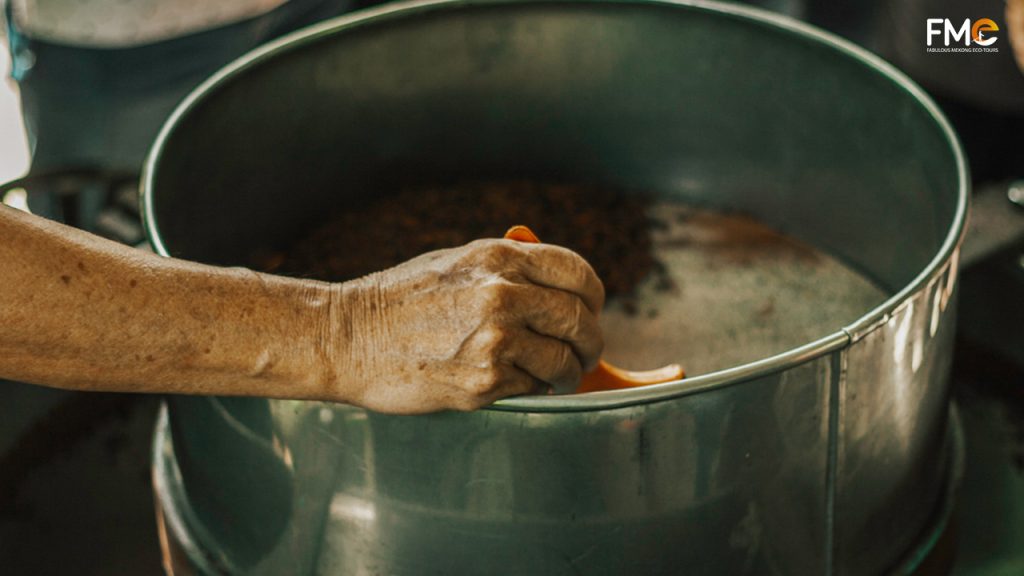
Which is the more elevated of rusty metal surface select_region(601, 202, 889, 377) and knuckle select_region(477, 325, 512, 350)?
knuckle select_region(477, 325, 512, 350)

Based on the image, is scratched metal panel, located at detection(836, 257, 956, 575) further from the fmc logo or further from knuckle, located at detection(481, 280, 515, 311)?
the fmc logo

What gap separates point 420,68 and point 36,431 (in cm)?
45

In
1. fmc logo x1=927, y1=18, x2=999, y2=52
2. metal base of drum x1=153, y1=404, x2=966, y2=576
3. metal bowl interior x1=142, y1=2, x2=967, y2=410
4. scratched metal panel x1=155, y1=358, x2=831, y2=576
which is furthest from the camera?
fmc logo x1=927, y1=18, x2=999, y2=52

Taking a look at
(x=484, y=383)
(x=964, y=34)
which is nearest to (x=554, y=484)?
(x=484, y=383)

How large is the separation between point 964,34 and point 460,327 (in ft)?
3.11

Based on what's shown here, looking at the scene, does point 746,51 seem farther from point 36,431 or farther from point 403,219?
point 36,431

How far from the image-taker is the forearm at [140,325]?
60 centimetres

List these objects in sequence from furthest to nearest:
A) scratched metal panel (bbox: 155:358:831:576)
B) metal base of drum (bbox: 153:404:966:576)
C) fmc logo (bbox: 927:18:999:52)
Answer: fmc logo (bbox: 927:18:999:52)
metal base of drum (bbox: 153:404:966:576)
scratched metal panel (bbox: 155:358:831:576)

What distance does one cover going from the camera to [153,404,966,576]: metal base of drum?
735 millimetres

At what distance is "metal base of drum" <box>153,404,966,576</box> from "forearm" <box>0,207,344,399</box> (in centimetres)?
15

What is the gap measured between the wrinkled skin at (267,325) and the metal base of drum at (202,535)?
0.15 metres

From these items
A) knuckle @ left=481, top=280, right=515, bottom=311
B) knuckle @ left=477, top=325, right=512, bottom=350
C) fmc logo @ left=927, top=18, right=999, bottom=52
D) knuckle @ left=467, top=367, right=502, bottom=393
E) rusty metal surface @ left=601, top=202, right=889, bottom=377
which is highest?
knuckle @ left=481, top=280, right=515, bottom=311

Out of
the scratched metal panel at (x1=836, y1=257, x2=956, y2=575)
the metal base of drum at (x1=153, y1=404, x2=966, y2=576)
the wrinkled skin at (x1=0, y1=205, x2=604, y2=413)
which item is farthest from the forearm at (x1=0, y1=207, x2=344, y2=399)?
the scratched metal panel at (x1=836, y1=257, x2=956, y2=575)

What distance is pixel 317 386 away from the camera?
0.61 metres
